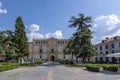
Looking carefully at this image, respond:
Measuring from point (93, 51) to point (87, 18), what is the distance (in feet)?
29.5

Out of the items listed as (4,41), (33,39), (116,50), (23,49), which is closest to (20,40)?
(23,49)

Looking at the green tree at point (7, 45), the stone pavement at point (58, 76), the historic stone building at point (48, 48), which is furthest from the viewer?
the historic stone building at point (48, 48)

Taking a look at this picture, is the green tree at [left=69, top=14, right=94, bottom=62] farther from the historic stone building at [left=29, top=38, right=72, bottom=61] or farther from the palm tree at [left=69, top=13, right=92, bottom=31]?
the historic stone building at [left=29, top=38, right=72, bottom=61]

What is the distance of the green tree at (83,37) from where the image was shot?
58.0 metres

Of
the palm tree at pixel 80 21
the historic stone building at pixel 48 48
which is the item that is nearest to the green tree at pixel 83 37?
the palm tree at pixel 80 21

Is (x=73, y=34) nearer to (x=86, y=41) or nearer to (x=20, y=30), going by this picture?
(x=86, y=41)

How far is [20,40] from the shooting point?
6788cm

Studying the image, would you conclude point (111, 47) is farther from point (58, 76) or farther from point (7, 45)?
point (58, 76)

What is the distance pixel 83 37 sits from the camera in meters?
59.3

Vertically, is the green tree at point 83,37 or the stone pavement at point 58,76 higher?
the green tree at point 83,37

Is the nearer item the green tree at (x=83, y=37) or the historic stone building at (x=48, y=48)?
the green tree at (x=83, y=37)

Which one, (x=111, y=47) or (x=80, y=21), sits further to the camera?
(x=111, y=47)

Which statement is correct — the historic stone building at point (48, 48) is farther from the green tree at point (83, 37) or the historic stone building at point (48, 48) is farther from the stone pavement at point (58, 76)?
the stone pavement at point (58, 76)

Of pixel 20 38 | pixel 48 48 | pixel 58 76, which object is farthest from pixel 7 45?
pixel 48 48
